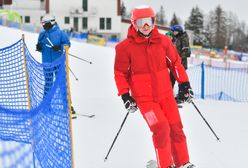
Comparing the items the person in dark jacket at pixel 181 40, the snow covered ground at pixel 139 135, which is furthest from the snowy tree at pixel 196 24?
the person in dark jacket at pixel 181 40

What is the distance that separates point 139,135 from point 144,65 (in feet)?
7.83

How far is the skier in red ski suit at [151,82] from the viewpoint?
12.7 feet

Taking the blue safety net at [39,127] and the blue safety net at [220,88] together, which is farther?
the blue safety net at [220,88]

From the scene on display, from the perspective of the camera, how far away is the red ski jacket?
156 inches

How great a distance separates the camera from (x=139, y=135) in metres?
6.15

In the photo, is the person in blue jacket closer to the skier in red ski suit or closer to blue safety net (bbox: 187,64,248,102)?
the skier in red ski suit

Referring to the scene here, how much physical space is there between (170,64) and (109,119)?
3205 mm

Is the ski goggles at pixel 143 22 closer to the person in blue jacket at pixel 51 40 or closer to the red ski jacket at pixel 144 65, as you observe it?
the red ski jacket at pixel 144 65

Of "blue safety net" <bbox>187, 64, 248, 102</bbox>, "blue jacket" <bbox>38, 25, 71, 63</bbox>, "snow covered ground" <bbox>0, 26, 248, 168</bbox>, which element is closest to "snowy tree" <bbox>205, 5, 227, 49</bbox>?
"blue safety net" <bbox>187, 64, 248, 102</bbox>

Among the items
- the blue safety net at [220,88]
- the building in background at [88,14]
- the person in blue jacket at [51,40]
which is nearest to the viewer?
the person in blue jacket at [51,40]

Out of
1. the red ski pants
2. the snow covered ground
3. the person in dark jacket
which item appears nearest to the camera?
the red ski pants

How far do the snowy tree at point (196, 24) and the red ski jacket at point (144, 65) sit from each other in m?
76.6

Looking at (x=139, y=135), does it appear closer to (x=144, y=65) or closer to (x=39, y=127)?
(x=39, y=127)

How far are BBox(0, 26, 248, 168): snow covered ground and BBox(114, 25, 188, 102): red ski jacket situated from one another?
1163 millimetres
